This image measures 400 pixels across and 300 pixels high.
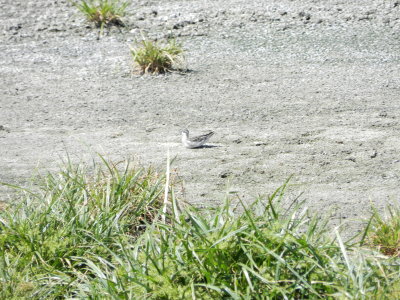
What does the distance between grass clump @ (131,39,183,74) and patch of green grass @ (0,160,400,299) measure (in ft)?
14.1

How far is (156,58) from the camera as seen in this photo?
9359 mm

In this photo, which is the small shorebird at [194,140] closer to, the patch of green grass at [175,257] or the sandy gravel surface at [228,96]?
the sandy gravel surface at [228,96]

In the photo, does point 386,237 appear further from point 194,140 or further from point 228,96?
point 228,96

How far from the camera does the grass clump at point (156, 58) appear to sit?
936 centimetres

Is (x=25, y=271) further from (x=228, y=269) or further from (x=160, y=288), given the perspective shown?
(x=228, y=269)

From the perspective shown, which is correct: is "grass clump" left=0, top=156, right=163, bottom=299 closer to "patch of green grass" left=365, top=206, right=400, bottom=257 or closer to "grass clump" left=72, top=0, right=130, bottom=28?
"patch of green grass" left=365, top=206, right=400, bottom=257

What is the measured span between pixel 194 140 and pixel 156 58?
Result: 2670 millimetres

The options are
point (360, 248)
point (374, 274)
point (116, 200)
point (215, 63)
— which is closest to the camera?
point (374, 274)

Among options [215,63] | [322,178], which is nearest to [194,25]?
[215,63]

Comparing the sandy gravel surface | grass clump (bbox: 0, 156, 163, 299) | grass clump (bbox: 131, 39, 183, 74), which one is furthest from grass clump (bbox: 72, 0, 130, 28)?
grass clump (bbox: 0, 156, 163, 299)

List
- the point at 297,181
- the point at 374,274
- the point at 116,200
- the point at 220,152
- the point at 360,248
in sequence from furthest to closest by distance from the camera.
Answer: the point at 220,152, the point at 297,181, the point at 116,200, the point at 360,248, the point at 374,274

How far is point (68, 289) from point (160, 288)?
28.0 inches

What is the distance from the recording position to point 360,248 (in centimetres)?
441

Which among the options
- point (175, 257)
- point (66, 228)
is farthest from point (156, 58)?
point (175, 257)
